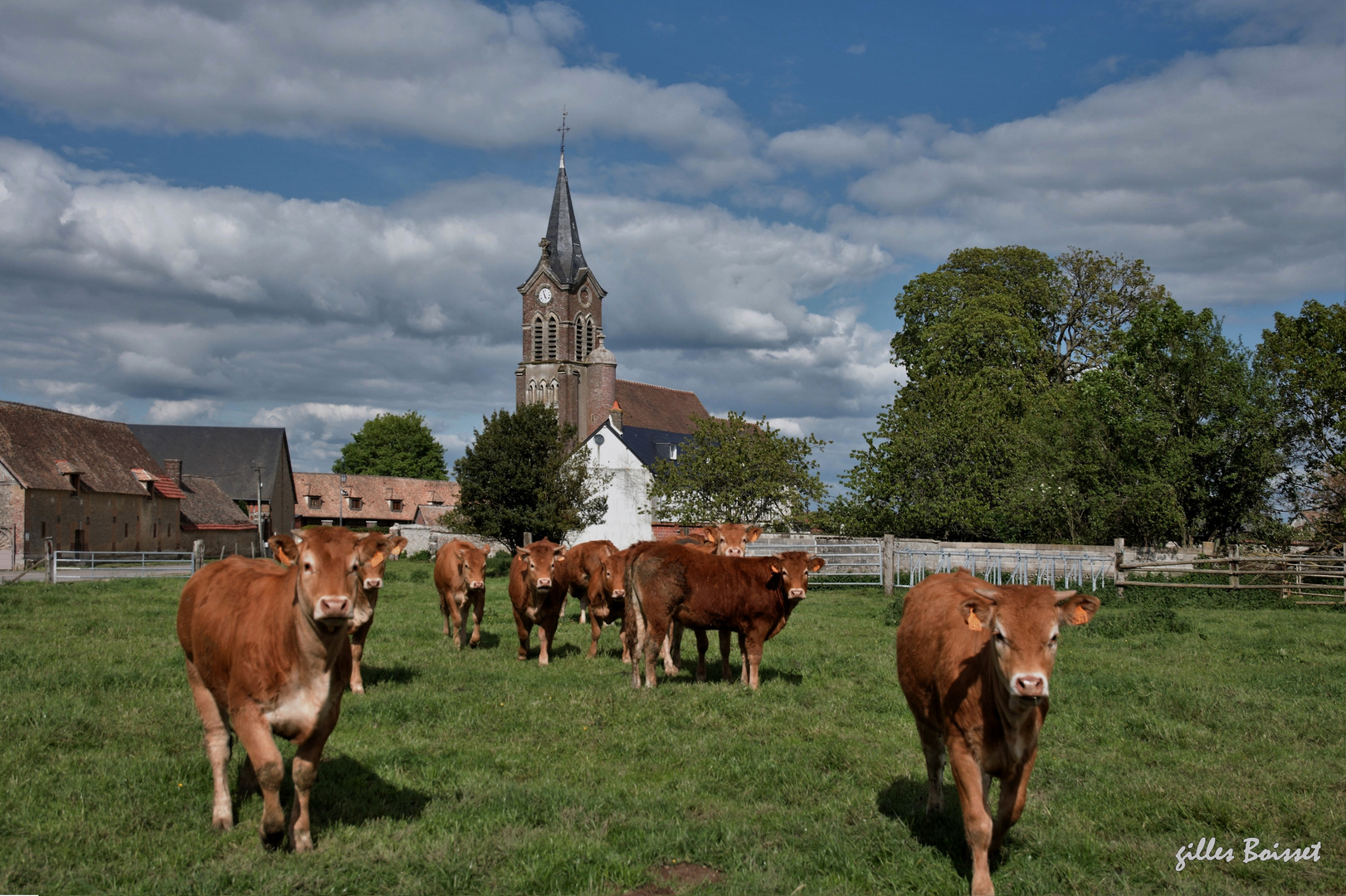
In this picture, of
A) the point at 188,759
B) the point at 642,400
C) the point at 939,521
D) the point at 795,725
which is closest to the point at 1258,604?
the point at 939,521

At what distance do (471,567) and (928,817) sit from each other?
26.8 feet

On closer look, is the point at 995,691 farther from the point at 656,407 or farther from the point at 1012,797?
the point at 656,407

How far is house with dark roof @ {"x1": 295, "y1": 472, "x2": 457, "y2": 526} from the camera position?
78.8m

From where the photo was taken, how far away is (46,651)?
1197 centimetres

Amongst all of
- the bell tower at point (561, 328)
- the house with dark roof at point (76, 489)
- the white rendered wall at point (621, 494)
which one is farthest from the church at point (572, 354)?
the house with dark roof at point (76, 489)

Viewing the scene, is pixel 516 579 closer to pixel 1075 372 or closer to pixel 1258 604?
pixel 1258 604

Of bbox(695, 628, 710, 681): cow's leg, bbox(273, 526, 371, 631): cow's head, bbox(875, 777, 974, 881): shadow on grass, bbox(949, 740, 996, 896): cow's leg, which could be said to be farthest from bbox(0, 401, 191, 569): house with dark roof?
bbox(949, 740, 996, 896): cow's leg

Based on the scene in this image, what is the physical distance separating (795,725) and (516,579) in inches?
218

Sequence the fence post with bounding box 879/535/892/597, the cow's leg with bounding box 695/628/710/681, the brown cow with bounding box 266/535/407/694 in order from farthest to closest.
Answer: the fence post with bounding box 879/535/892/597, the cow's leg with bounding box 695/628/710/681, the brown cow with bounding box 266/535/407/694

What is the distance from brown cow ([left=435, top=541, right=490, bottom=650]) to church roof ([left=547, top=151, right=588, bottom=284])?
209 feet

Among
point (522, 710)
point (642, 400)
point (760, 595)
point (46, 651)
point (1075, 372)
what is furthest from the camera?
point (642, 400)

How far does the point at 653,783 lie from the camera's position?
268 inches

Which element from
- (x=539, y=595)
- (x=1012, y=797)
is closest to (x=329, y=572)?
(x=1012, y=797)

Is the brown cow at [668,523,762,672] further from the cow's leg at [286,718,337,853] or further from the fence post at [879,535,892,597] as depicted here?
the fence post at [879,535,892,597]
